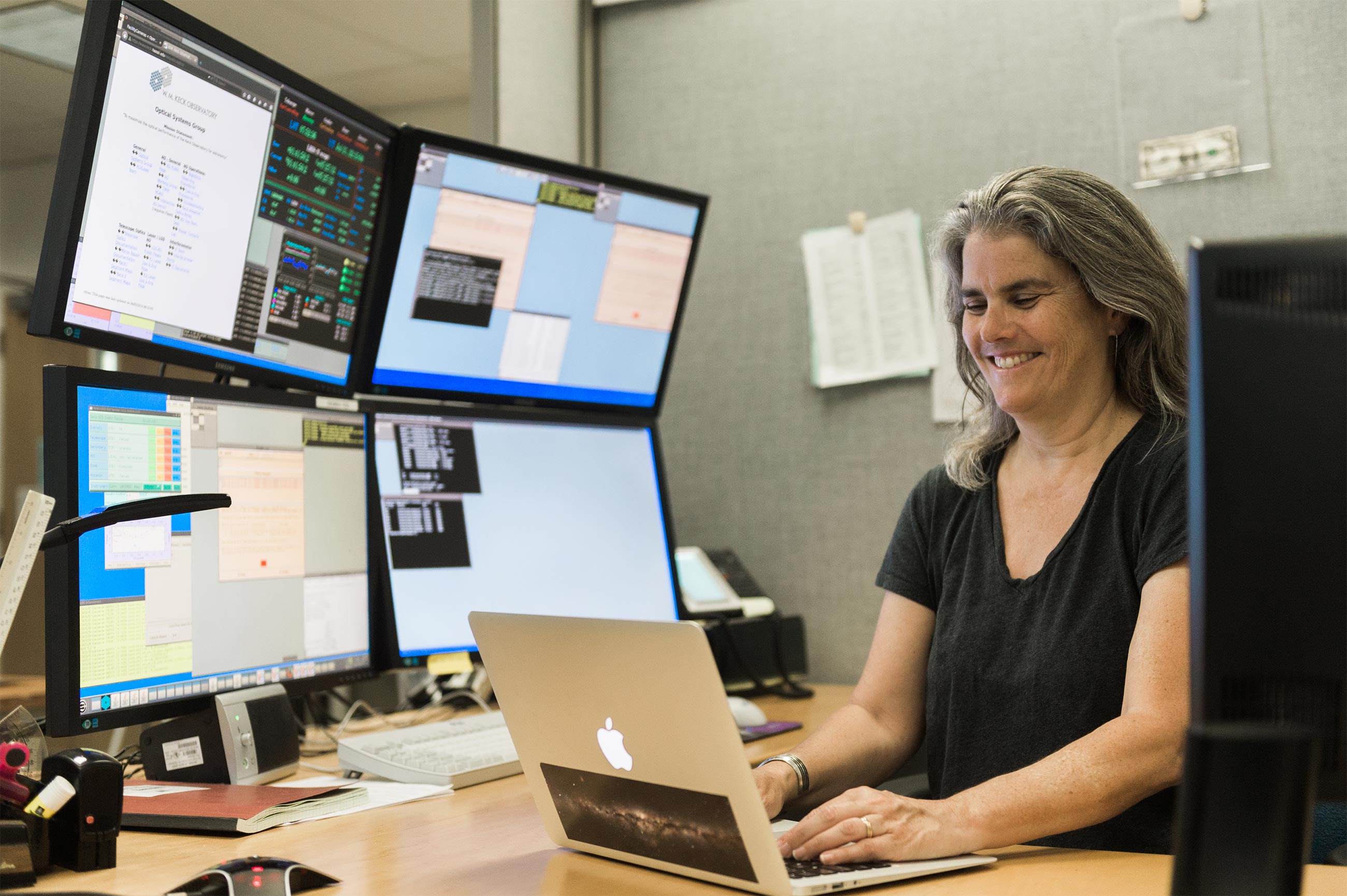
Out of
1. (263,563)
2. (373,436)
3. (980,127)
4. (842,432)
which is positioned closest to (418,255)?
(373,436)

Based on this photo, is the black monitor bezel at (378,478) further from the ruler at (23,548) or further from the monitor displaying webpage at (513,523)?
the ruler at (23,548)

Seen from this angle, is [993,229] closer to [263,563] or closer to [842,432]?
[842,432]

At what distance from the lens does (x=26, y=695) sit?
128cm

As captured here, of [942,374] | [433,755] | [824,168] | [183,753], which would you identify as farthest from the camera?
[824,168]

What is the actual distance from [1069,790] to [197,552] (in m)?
0.90

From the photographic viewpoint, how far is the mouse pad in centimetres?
82

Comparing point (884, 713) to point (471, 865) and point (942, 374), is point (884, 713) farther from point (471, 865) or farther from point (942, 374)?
point (942, 374)

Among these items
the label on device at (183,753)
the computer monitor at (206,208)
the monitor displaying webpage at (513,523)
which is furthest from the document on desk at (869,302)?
the label on device at (183,753)

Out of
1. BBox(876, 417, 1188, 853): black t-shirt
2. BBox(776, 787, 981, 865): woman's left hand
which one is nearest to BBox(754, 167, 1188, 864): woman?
BBox(876, 417, 1188, 853): black t-shirt

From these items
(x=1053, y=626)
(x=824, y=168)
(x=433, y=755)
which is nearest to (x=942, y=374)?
(x=824, y=168)

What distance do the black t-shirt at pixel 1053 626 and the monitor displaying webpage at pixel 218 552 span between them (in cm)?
72

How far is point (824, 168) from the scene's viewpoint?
2111 mm

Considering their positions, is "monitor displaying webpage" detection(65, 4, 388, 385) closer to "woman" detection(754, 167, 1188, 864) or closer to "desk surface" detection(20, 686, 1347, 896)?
"desk surface" detection(20, 686, 1347, 896)

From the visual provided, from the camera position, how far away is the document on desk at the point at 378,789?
1.16 meters
